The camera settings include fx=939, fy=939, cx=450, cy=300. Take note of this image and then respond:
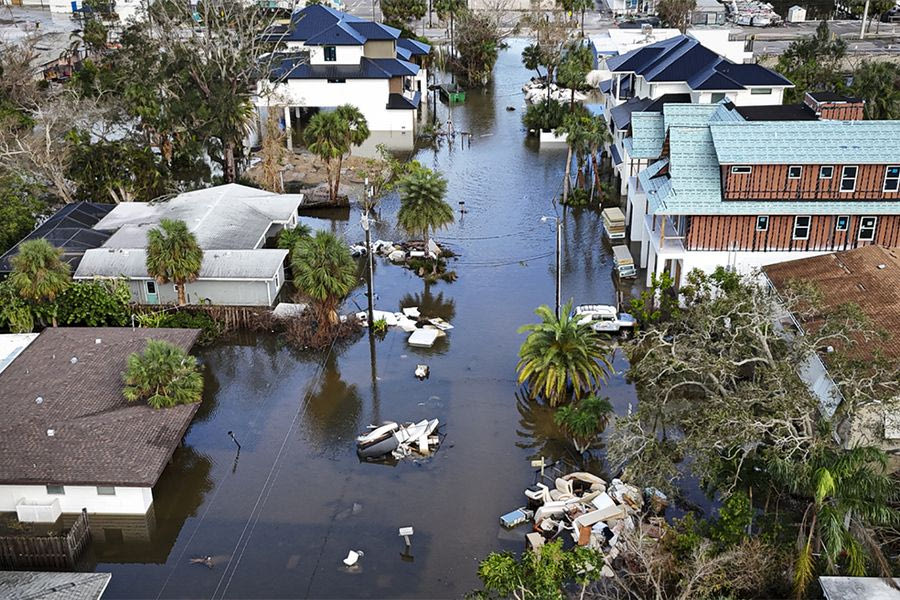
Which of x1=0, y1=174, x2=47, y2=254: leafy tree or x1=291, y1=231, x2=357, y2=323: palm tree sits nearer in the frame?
x1=291, y1=231, x2=357, y2=323: palm tree

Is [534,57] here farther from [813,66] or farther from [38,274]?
[38,274]

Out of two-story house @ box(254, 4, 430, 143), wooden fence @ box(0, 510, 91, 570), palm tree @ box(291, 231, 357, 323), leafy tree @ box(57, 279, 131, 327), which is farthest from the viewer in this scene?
two-story house @ box(254, 4, 430, 143)

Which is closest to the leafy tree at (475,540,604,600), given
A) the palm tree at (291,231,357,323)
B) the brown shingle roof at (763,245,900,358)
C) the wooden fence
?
the wooden fence

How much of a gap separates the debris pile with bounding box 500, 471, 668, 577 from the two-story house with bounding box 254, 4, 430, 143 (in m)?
51.2

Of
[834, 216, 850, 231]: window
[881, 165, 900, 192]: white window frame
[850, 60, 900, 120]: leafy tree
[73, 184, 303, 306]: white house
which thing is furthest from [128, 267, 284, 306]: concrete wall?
[850, 60, 900, 120]: leafy tree

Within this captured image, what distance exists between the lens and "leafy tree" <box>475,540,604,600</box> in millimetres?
24812

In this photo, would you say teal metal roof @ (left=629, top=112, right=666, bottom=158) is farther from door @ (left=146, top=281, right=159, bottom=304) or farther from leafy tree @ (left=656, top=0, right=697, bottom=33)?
leafy tree @ (left=656, top=0, right=697, bottom=33)

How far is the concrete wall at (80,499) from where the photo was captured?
32.9m

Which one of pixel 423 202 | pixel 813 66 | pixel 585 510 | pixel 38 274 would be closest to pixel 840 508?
pixel 585 510

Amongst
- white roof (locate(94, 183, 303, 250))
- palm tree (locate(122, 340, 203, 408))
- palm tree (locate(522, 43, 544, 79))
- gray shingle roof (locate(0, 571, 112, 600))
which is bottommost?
gray shingle roof (locate(0, 571, 112, 600))

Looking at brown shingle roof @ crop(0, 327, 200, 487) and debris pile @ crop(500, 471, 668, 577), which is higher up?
brown shingle roof @ crop(0, 327, 200, 487)

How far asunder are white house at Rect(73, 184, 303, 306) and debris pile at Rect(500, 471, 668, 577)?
19.6m

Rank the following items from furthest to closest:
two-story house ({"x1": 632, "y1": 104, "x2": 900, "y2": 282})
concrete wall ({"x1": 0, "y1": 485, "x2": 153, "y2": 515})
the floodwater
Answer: two-story house ({"x1": 632, "y1": 104, "x2": 900, "y2": 282}) < concrete wall ({"x1": 0, "y1": 485, "x2": 153, "y2": 515}) < the floodwater

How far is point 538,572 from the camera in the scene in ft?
82.2
